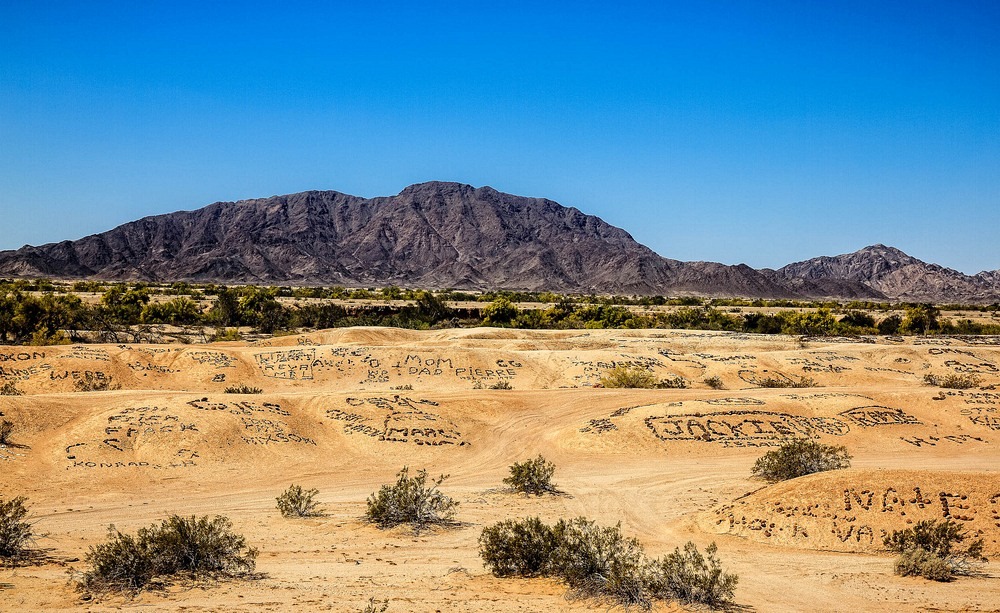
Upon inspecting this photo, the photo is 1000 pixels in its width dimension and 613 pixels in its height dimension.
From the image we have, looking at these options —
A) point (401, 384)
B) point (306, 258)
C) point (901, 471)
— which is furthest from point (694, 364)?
point (306, 258)

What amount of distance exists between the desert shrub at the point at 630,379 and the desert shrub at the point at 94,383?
2031 cm

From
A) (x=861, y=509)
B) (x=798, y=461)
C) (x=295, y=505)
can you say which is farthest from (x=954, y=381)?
(x=295, y=505)

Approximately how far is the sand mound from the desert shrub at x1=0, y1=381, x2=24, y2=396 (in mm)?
23311

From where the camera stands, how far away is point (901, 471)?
13852 mm

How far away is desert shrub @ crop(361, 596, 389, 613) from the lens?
8.70 meters

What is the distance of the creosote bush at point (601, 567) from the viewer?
9.44 m

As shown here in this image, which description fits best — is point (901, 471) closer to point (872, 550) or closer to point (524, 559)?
point (872, 550)

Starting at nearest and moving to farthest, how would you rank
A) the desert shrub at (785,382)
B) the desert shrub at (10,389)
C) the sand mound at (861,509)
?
the sand mound at (861,509) < the desert shrub at (10,389) < the desert shrub at (785,382)

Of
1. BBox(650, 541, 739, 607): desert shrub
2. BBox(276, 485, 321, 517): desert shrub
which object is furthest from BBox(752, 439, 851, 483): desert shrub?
BBox(276, 485, 321, 517): desert shrub

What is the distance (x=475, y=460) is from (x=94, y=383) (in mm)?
16154

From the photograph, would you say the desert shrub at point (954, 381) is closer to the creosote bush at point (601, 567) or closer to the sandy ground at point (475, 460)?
the sandy ground at point (475, 460)

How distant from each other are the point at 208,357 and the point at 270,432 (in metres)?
12.5

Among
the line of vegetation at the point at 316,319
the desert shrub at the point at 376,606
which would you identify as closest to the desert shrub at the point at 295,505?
the desert shrub at the point at 376,606

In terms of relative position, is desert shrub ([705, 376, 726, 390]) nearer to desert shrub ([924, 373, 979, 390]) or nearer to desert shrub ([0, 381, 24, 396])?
desert shrub ([924, 373, 979, 390])
